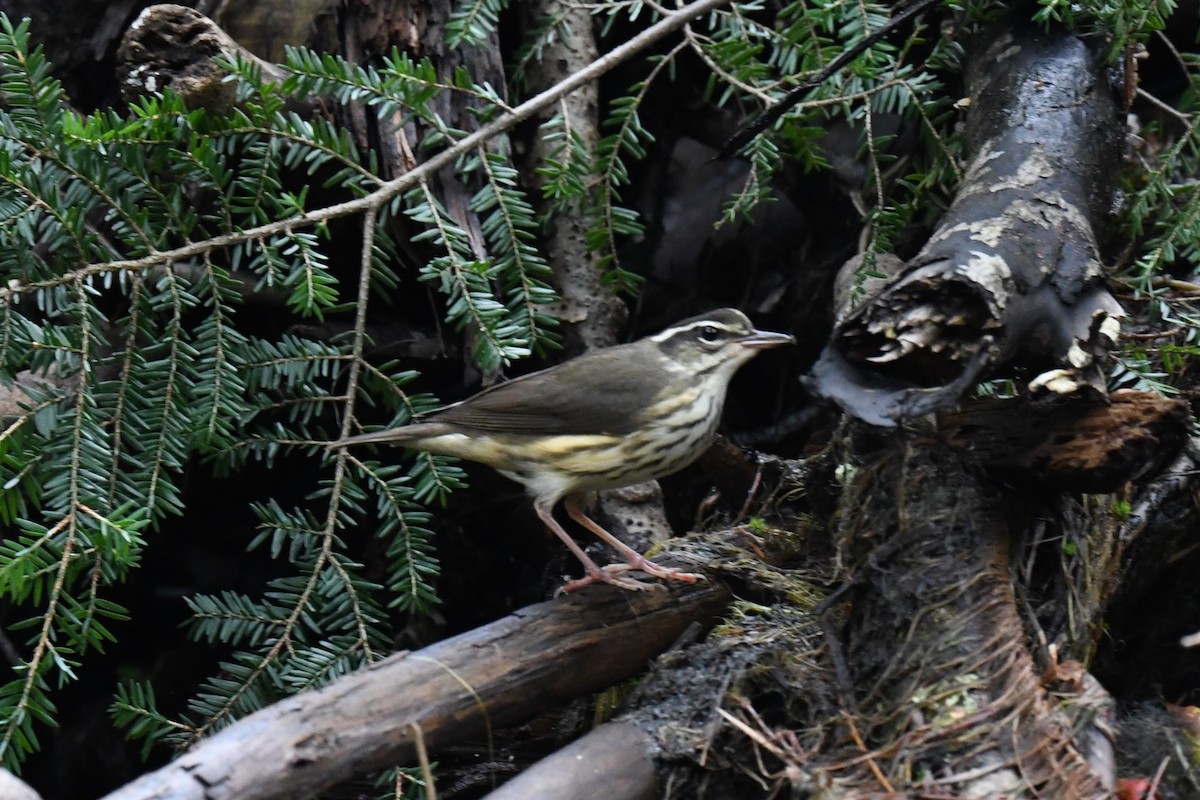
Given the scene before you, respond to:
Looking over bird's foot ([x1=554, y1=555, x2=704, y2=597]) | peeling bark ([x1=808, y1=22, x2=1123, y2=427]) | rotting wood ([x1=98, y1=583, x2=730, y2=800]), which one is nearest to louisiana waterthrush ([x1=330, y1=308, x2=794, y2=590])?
bird's foot ([x1=554, y1=555, x2=704, y2=597])

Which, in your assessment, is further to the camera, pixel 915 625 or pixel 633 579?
pixel 633 579

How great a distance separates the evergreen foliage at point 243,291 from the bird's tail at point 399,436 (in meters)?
0.07

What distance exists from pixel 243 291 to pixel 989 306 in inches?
94.1

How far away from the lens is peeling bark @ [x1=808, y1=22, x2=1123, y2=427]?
7.88ft

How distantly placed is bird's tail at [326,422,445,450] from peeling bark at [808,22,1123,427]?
3.96 ft

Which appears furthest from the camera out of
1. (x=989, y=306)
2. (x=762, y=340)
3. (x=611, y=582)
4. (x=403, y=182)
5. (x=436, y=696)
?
(x=762, y=340)

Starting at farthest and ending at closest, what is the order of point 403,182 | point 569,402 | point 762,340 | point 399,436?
point 762,340, point 569,402, point 403,182, point 399,436

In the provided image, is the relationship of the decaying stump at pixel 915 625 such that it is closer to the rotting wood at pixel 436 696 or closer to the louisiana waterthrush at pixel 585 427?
the rotting wood at pixel 436 696

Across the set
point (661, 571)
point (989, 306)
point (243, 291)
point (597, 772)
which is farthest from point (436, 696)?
point (243, 291)

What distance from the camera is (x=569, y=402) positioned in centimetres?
342

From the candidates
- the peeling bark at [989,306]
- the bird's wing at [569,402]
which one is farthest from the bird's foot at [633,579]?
the peeling bark at [989,306]

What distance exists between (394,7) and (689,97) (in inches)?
51.9

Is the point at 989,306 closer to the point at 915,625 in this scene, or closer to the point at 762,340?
the point at 915,625

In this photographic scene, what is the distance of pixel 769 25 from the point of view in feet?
15.2
